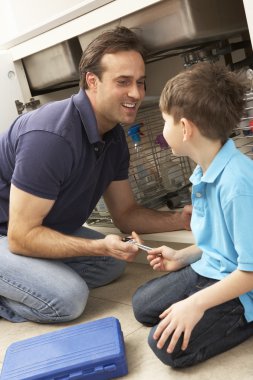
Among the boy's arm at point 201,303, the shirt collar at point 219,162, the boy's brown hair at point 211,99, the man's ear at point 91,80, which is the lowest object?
the boy's arm at point 201,303

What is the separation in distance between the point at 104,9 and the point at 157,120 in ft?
1.75

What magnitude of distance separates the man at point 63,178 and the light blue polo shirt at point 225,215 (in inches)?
8.1

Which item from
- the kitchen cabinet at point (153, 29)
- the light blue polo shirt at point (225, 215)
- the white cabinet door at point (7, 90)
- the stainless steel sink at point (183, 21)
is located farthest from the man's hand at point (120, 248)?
the white cabinet door at point (7, 90)

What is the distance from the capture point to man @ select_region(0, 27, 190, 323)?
125 cm

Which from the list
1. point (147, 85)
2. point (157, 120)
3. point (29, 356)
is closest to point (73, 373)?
point (29, 356)

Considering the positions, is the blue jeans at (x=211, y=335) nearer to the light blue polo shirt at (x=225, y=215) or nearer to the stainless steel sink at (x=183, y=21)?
the light blue polo shirt at (x=225, y=215)

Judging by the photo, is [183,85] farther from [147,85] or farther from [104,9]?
[147,85]

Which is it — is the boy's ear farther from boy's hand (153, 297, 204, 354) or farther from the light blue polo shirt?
boy's hand (153, 297, 204, 354)

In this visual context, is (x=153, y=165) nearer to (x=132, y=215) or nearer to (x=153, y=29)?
(x=132, y=215)

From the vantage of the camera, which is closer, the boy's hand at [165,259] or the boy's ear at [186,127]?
the boy's ear at [186,127]

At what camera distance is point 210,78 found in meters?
0.93

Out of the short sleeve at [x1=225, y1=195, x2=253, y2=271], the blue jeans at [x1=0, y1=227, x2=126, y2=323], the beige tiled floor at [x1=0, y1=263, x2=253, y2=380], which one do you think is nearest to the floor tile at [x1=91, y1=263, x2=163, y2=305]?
the beige tiled floor at [x1=0, y1=263, x2=253, y2=380]

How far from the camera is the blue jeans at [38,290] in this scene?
1.31m

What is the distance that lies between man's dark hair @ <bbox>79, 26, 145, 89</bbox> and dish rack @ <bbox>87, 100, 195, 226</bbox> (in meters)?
0.41
